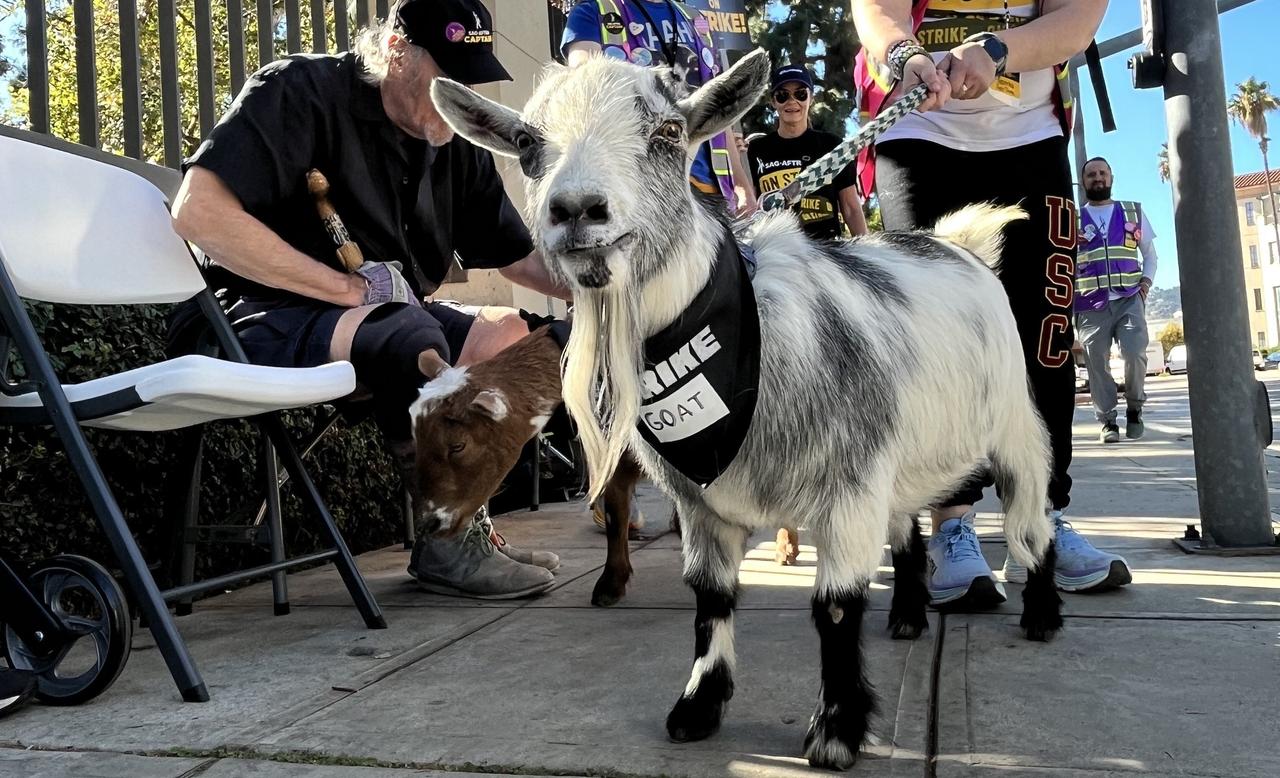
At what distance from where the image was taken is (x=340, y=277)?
115 inches

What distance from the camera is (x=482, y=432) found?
3029 millimetres

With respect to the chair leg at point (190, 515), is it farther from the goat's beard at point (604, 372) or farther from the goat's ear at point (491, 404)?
the goat's beard at point (604, 372)

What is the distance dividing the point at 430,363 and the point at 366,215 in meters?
0.56

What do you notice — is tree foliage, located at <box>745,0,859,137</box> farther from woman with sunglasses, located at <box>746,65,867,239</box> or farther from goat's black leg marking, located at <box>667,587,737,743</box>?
goat's black leg marking, located at <box>667,587,737,743</box>

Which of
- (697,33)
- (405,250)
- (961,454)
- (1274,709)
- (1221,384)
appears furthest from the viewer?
(697,33)

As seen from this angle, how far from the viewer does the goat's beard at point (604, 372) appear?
74.1 inches

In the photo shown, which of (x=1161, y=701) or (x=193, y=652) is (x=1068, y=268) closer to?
(x=1161, y=701)

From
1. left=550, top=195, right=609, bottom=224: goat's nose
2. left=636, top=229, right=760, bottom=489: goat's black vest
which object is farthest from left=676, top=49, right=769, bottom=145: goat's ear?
left=550, top=195, right=609, bottom=224: goat's nose

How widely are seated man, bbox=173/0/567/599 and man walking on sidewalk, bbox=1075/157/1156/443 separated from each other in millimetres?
6326

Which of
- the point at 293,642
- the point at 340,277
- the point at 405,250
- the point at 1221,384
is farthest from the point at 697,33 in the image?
the point at 293,642

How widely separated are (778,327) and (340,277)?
1.47 meters

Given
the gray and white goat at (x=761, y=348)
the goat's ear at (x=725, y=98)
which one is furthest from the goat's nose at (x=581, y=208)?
the goat's ear at (x=725, y=98)

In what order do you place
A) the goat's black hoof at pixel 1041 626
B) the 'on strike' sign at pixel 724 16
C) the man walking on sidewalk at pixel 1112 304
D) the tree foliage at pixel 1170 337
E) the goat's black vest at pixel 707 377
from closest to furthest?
the goat's black vest at pixel 707 377 < the goat's black hoof at pixel 1041 626 < the 'on strike' sign at pixel 724 16 < the man walking on sidewalk at pixel 1112 304 < the tree foliage at pixel 1170 337

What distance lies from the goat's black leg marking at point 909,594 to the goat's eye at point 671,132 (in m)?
1.27
